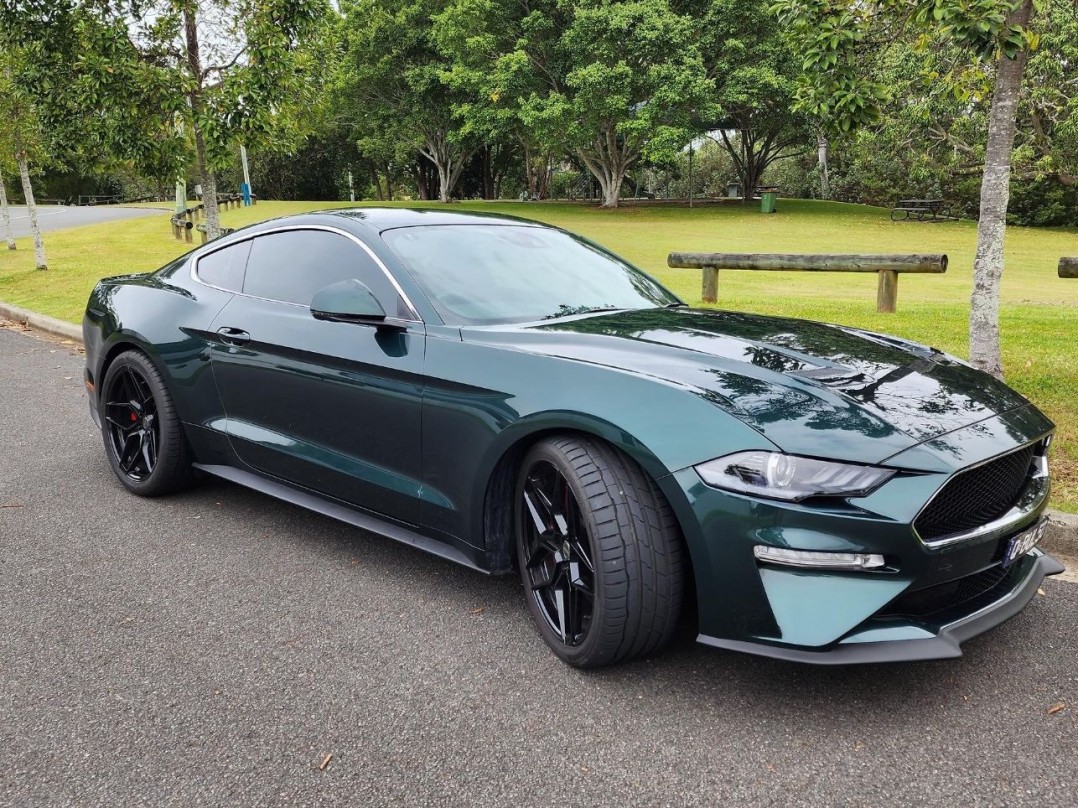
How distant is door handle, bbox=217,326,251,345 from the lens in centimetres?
379

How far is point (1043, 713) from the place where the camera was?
2.45 metres

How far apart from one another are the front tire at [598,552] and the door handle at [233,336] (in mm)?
1690

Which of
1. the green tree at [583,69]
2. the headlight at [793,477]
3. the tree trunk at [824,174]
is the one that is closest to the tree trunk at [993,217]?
the headlight at [793,477]

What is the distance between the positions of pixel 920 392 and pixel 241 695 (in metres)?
2.33

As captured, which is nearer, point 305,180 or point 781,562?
point 781,562

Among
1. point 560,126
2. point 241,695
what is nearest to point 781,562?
point 241,695

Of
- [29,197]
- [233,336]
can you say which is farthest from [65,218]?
[233,336]

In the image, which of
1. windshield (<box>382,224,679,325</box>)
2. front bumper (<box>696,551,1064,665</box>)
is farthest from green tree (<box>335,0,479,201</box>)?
front bumper (<box>696,551,1064,665</box>)

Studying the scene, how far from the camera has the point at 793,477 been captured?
7.39 feet

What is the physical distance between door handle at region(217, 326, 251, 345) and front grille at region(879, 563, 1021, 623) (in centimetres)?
285

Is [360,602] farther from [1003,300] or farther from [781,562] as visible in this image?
[1003,300]

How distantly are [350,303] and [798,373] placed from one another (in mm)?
1623

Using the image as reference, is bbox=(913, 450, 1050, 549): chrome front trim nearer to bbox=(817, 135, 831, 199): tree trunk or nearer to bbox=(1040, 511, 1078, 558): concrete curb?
bbox=(1040, 511, 1078, 558): concrete curb

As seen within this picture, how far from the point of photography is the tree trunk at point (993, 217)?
5406mm
